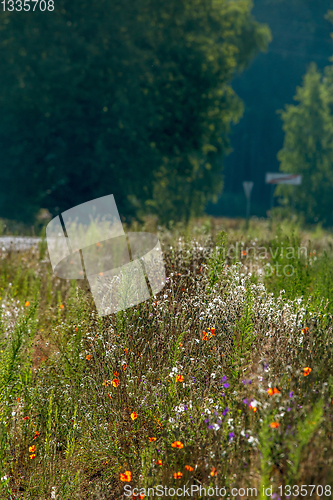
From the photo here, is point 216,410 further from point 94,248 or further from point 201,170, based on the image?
point 201,170

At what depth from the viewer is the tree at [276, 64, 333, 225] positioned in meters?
26.9

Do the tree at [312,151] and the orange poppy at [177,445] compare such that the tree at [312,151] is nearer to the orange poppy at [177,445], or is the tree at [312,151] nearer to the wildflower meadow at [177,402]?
the wildflower meadow at [177,402]

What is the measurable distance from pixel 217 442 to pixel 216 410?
0.37 meters

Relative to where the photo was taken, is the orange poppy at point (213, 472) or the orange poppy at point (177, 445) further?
the orange poppy at point (177, 445)

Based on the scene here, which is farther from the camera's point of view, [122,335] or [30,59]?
[30,59]

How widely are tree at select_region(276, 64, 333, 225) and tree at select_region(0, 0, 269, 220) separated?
851cm

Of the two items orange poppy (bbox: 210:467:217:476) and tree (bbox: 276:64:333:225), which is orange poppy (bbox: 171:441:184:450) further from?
tree (bbox: 276:64:333:225)

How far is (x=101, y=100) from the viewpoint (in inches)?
728

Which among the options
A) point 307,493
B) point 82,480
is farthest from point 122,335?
point 307,493

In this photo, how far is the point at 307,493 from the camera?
2029 mm

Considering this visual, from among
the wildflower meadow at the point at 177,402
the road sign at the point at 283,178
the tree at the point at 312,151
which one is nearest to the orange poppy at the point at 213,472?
the wildflower meadow at the point at 177,402

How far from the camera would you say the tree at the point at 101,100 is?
17891 millimetres

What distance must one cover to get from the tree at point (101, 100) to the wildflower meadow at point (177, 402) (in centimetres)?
1522

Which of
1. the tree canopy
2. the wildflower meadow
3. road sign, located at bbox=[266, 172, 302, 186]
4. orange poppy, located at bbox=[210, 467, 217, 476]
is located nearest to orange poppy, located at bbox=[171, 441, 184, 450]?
the wildflower meadow
